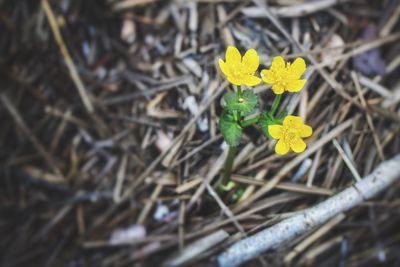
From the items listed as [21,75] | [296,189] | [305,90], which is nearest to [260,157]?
[296,189]

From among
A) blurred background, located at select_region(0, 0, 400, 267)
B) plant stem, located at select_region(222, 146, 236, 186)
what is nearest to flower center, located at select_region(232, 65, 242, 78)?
plant stem, located at select_region(222, 146, 236, 186)

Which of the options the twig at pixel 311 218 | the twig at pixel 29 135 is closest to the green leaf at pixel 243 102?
the twig at pixel 311 218

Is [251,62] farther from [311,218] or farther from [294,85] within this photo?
[311,218]

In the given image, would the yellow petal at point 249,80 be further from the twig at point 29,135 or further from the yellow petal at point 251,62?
the twig at point 29,135

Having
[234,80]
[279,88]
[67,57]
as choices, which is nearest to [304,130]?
[279,88]

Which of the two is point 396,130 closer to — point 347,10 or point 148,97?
point 347,10

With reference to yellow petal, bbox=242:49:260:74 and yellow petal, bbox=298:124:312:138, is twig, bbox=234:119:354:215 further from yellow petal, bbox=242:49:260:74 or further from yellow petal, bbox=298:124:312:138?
yellow petal, bbox=242:49:260:74
